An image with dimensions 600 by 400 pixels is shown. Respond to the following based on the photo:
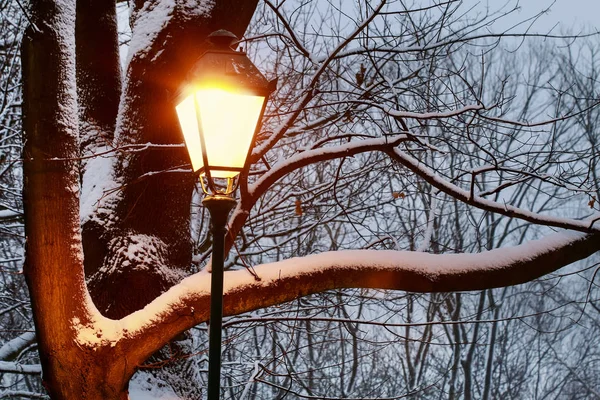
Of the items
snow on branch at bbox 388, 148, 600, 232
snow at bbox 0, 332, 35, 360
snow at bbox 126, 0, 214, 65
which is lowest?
snow on branch at bbox 388, 148, 600, 232

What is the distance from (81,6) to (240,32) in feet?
3.99

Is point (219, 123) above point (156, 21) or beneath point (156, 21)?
beneath

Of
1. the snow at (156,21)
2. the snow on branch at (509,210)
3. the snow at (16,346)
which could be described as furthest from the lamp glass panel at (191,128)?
the snow at (16,346)

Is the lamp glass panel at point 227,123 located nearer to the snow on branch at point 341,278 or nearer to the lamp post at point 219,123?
the lamp post at point 219,123

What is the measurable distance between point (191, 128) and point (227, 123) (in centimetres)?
18

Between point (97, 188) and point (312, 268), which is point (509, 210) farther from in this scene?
point (97, 188)

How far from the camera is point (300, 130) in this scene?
17.6 feet

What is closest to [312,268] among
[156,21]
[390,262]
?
[390,262]

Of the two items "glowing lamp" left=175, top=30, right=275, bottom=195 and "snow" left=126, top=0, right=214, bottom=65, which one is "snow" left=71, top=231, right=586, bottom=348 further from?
"snow" left=126, top=0, right=214, bottom=65

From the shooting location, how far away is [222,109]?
99.0 inches

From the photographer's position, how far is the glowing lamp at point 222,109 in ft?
8.16

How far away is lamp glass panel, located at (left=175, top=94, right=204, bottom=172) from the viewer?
100.0 inches

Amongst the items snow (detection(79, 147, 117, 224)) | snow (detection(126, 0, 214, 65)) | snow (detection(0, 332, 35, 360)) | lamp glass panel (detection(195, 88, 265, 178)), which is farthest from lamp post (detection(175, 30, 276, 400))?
snow (detection(0, 332, 35, 360))

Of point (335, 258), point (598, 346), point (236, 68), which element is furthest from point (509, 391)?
point (236, 68)
